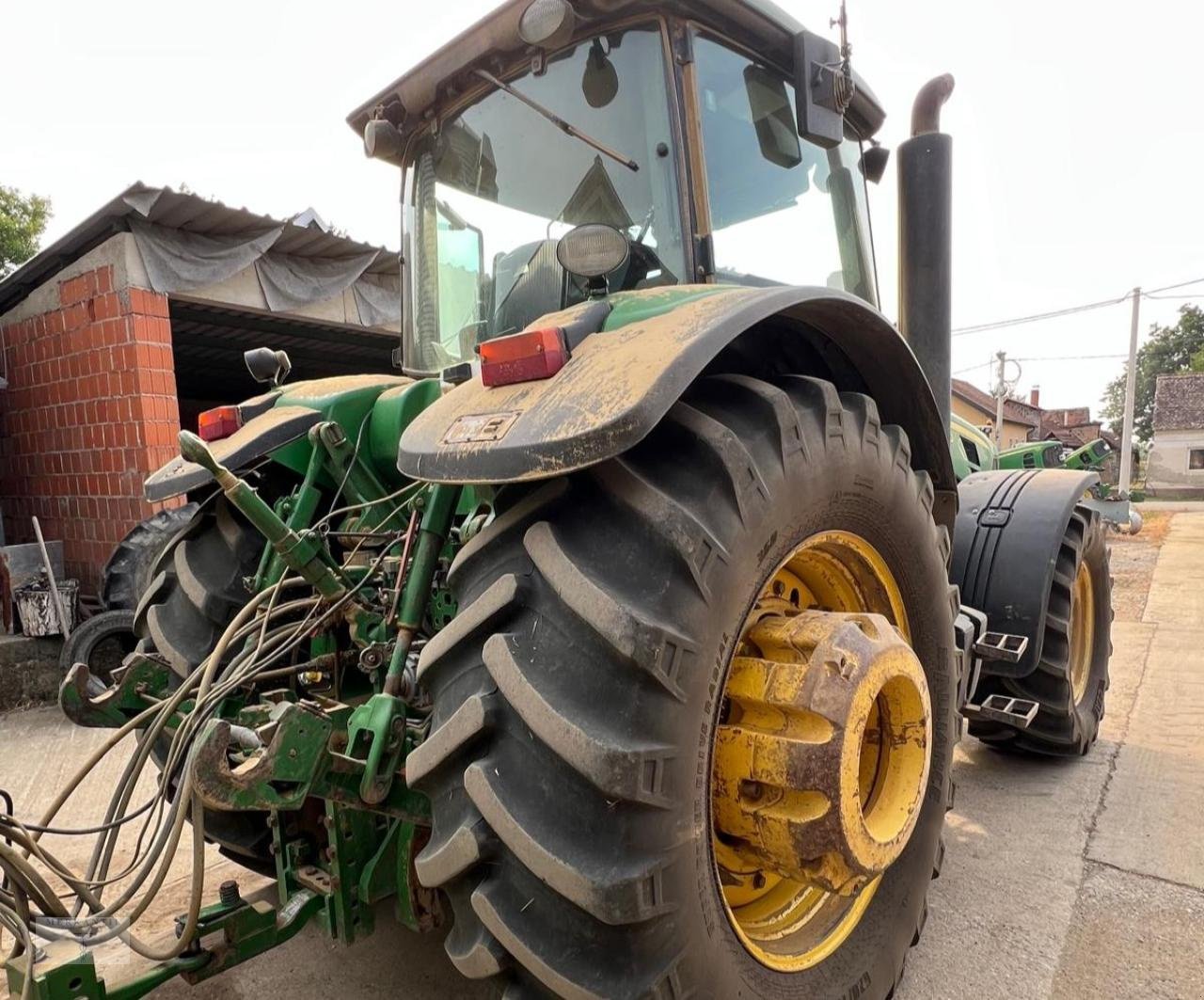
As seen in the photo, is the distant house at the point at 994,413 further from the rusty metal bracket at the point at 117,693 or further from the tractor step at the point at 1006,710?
the rusty metal bracket at the point at 117,693

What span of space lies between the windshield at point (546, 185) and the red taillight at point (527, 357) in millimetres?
535

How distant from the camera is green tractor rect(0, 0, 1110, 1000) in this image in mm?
1170

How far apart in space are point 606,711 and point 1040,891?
1.86 m

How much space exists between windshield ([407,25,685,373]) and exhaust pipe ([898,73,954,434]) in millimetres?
940

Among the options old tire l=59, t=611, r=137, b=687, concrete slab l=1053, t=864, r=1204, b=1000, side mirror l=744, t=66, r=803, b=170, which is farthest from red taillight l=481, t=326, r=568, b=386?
old tire l=59, t=611, r=137, b=687

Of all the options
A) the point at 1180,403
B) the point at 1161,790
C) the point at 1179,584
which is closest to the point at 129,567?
the point at 1161,790

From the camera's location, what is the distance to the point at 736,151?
2.01m

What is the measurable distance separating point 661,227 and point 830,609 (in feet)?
3.14

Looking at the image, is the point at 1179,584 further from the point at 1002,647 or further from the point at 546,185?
the point at 546,185

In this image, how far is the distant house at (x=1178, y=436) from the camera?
124 feet

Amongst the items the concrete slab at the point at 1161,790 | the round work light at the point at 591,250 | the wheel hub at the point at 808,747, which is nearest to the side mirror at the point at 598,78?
the round work light at the point at 591,250

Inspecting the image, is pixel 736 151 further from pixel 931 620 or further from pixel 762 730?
pixel 762 730

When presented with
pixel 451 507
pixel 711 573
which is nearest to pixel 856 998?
pixel 711 573

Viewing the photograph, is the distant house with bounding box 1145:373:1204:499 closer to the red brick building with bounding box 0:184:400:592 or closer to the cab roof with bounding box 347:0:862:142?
the red brick building with bounding box 0:184:400:592
